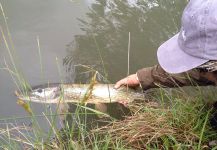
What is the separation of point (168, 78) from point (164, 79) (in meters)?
0.03

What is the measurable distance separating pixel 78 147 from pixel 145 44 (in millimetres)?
2063

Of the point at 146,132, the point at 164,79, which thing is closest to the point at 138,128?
the point at 146,132

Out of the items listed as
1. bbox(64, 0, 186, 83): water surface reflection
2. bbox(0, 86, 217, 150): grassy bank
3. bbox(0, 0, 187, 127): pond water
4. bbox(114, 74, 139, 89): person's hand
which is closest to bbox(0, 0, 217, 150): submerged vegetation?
bbox(0, 86, 217, 150): grassy bank

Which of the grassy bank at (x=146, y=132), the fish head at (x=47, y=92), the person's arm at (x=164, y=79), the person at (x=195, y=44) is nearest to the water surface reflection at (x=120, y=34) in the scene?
the fish head at (x=47, y=92)

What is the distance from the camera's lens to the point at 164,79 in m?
2.77

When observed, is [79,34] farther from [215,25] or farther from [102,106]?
[215,25]

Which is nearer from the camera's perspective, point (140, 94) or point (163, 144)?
point (163, 144)

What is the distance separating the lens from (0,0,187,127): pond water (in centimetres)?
362

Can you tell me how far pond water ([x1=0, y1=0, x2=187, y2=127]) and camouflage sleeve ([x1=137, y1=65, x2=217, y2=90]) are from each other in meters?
0.62

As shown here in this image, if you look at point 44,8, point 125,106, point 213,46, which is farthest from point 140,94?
point 44,8

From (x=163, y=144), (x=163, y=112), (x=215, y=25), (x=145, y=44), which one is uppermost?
(x=215, y=25)

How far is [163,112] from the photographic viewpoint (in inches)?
99.2

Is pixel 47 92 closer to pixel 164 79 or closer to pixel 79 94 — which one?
pixel 79 94

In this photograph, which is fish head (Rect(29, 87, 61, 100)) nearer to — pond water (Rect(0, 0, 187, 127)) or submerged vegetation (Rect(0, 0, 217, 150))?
pond water (Rect(0, 0, 187, 127))
